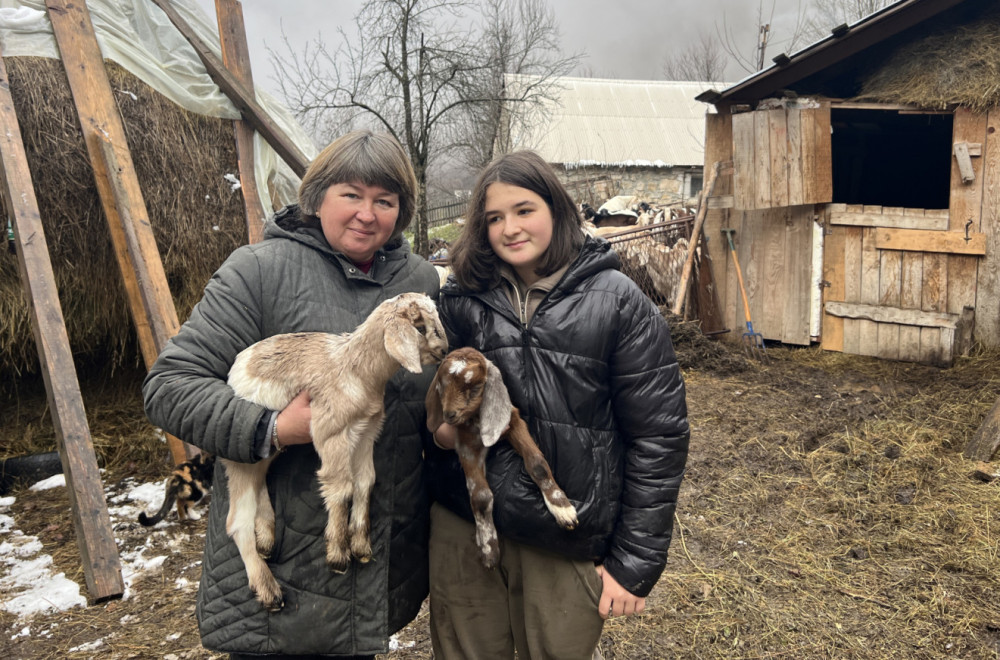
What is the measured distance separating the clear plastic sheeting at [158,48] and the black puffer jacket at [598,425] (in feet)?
17.9

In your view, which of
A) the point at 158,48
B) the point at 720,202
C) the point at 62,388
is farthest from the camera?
the point at 720,202

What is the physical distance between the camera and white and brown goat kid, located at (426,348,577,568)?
1857 millimetres

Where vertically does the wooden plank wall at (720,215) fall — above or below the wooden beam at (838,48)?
below

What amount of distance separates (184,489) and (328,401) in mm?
3781

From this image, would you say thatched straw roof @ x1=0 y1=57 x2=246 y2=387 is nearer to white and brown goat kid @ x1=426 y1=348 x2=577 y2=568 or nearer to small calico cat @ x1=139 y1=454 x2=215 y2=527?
small calico cat @ x1=139 y1=454 x2=215 y2=527

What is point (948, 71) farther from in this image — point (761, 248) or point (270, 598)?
point (270, 598)

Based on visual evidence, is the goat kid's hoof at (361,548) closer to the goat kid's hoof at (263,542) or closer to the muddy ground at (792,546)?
the goat kid's hoof at (263,542)

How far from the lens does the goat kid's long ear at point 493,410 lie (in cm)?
192

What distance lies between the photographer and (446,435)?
2043 mm

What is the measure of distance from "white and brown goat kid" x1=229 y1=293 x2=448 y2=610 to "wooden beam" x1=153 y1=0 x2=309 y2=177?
477 cm

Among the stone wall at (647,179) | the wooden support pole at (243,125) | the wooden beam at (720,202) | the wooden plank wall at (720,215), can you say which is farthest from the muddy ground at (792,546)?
the stone wall at (647,179)

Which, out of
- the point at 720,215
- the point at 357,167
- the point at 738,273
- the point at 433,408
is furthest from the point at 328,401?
the point at 720,215

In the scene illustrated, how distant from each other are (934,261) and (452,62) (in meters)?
13.5

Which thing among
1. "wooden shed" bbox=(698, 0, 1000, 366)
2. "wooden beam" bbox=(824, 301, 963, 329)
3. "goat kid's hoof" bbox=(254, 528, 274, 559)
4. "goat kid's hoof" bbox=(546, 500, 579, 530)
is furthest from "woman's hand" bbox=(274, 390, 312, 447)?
"wooden beam" bbox=(824, 301, 963, 329)
